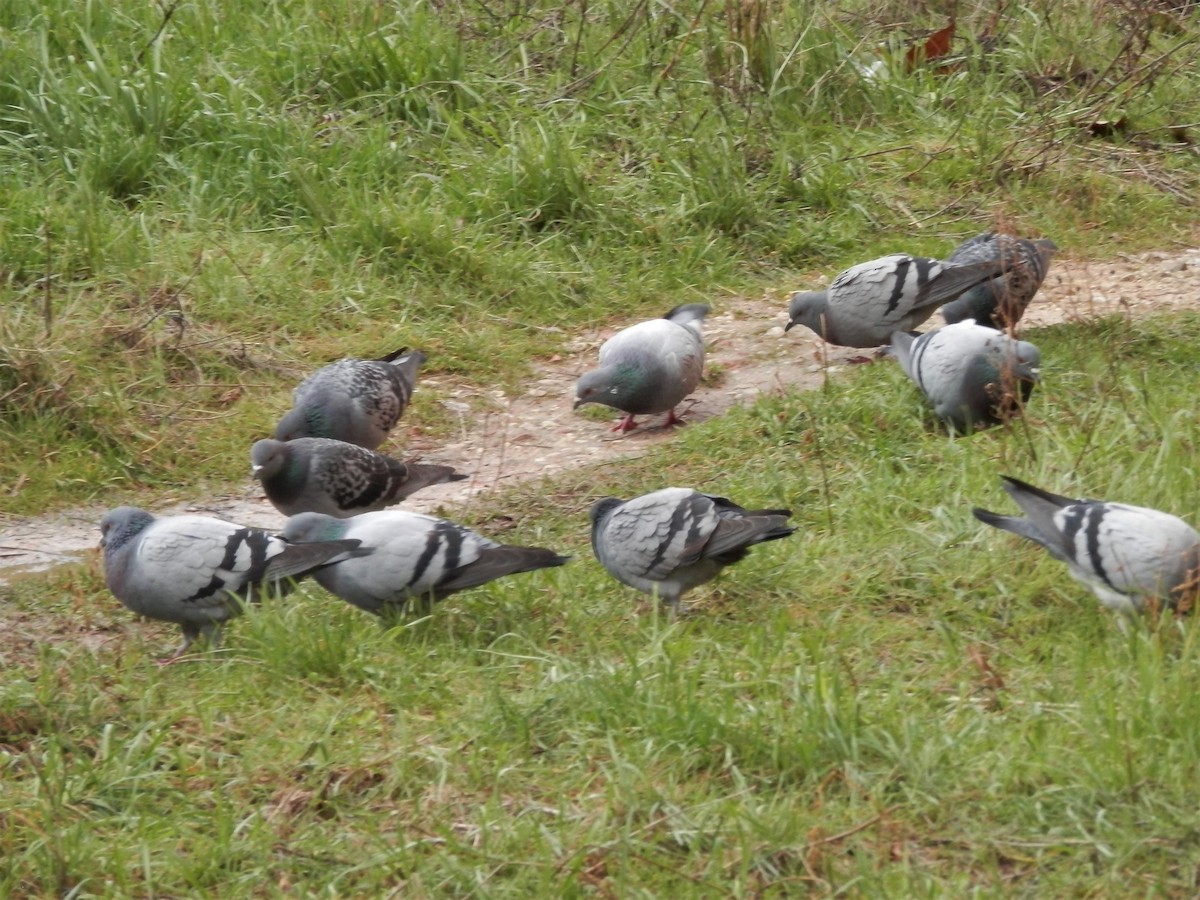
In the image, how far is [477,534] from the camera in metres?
4.52

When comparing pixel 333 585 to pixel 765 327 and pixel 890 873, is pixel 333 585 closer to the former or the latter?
pixel 890 873

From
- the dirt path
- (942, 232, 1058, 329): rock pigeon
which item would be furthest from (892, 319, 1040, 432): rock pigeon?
(942, 232, 1058, 329): rock pigeon

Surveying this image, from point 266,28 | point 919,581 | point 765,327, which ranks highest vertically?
point 266,28

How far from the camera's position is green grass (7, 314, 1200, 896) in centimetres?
303

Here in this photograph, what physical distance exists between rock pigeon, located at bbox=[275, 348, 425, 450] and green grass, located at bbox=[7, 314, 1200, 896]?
1.08 metres

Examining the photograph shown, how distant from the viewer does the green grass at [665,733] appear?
3.03 m

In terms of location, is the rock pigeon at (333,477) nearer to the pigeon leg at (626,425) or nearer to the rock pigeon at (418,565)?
the rock pigeon at (418,565)

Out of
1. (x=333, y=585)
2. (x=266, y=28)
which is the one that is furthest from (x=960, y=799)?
(x=266, y=28)

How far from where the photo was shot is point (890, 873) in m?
2.94

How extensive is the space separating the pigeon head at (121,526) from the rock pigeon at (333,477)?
71 cm

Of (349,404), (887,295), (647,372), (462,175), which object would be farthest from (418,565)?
(462,175)

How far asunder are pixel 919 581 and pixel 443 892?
1.79 m

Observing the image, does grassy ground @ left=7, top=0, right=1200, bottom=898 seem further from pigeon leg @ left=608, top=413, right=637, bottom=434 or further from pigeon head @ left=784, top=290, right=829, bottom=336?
pigeon leg @ left=608, top=413, right=637, bottom=434

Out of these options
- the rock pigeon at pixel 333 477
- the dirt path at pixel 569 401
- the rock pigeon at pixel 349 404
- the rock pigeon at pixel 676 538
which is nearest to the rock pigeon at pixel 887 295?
the dirt path at pixel 569 401
